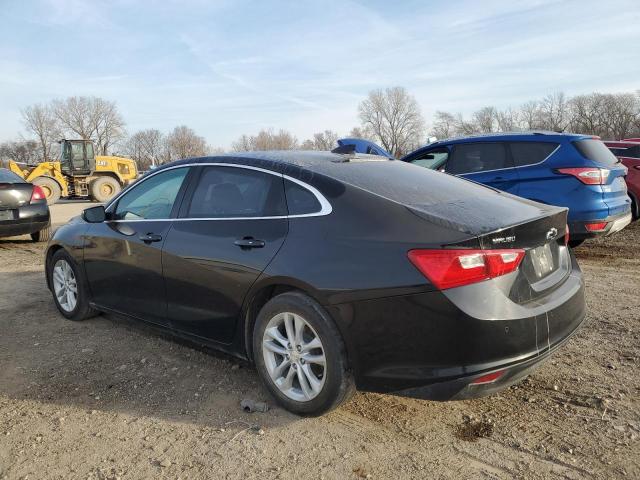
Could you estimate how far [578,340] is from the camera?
381 centimetres

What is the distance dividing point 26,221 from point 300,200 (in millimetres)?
7595

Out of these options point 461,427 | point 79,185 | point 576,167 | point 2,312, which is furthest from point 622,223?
point 79,185

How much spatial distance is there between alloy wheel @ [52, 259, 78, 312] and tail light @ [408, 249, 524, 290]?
349cm

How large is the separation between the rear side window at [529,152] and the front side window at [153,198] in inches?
188

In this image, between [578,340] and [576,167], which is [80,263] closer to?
[578,340]

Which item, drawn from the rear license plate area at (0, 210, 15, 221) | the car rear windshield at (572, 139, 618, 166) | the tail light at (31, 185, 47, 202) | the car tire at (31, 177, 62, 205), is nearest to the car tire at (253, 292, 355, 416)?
the car rear windshield at (572, 139, 618, 166)

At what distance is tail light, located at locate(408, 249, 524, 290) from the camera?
2316mm

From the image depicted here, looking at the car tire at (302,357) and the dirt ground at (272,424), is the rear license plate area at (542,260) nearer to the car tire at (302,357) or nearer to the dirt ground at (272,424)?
the dirt ground at (272,424)

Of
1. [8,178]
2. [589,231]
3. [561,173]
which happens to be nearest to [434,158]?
[561,173]

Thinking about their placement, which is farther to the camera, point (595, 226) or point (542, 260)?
point (595, 226)

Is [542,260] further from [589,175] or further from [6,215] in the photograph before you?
[6,215]

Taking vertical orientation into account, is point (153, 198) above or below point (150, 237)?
above

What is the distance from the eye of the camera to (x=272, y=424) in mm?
2779

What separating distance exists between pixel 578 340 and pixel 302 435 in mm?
2382
